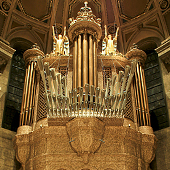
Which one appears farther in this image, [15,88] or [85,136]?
[15,88]

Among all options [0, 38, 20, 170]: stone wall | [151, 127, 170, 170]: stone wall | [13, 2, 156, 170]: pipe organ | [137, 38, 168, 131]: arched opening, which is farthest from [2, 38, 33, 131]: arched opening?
[151, 127, 170, 170]: stone wall

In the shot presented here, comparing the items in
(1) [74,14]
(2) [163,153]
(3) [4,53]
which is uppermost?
(1) [74,14]

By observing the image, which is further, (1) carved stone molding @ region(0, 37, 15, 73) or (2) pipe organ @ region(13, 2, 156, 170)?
(1) carved stone molding @ region(0, 37, 15, 73)

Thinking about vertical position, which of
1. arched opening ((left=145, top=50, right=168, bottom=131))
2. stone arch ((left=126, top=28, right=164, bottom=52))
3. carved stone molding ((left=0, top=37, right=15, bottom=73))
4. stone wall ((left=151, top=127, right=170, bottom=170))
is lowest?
stone wall ((left=151, top=127, right=170, bottom=170))

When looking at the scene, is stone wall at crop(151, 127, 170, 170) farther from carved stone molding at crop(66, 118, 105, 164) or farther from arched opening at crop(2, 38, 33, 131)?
arched opening at crop(2, 38, 33, 131)

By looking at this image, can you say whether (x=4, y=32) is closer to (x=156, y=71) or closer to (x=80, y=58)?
(x=80, y=58)

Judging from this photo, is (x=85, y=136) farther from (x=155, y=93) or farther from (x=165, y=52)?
(x=165, y=52)

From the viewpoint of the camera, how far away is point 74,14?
57.2 ft

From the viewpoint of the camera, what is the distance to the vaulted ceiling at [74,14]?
15.7 m

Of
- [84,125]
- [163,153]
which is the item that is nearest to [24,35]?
[84,125]

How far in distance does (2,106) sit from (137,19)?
7920mm

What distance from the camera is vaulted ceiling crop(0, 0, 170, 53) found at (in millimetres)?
15707

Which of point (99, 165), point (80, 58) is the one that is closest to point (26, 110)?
point (80, 58)

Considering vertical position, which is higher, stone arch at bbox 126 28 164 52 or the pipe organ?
stone arch at bbox 126 28 164 52
